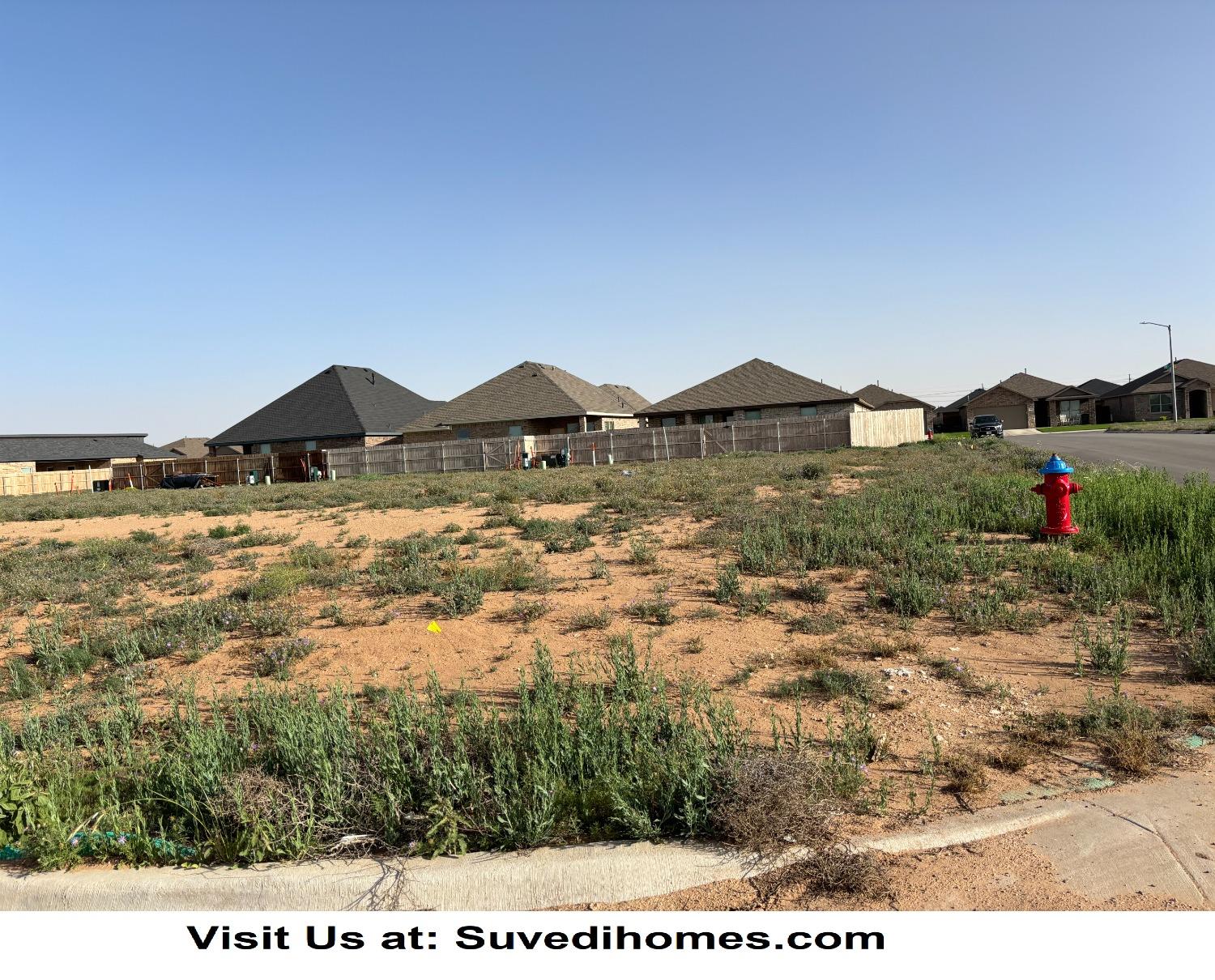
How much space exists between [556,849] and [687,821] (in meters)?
0.61

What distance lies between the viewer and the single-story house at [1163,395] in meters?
72.0

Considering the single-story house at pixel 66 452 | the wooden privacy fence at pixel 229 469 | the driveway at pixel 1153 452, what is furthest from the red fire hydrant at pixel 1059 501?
the single-story house at pixel 66 452

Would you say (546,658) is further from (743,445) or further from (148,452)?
(148,452)

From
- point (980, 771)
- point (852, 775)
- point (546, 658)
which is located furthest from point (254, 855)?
point (980, 771)

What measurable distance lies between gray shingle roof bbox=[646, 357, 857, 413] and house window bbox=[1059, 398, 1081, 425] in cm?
4299

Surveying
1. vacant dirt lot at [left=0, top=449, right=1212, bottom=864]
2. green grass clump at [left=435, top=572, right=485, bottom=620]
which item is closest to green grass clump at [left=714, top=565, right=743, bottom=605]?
vacant dirt lot at [left=0, top=449, right=1212, bottom=864]

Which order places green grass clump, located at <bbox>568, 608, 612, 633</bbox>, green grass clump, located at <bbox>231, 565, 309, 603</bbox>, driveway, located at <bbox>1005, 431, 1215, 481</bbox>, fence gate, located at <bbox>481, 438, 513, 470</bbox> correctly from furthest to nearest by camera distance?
fence gate, located at <bbox>481, 438, 513, 470</bbox> → driveway, located at <bbox>1005, 431, 1215, 481</bbox> → green grass clump, located at <bbox>231, 565, 309, 603</bbox> → green grass clump, located at <bbox>568, 608, 612, 633</bbox>

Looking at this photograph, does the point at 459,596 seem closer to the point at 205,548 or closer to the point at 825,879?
the point at 825,879

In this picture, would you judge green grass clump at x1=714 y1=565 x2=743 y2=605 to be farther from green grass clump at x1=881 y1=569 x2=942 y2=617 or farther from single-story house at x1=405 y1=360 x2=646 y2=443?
single-story house at x1=405 y1=360 x2=646 y2=443

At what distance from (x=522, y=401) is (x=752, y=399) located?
13796 mm

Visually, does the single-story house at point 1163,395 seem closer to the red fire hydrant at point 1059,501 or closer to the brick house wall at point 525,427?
the brick house wall at point 525,427

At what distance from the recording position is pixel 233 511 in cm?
1867

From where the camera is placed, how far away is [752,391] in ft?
163

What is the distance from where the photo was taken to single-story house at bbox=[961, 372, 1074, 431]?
7681 centimetres
